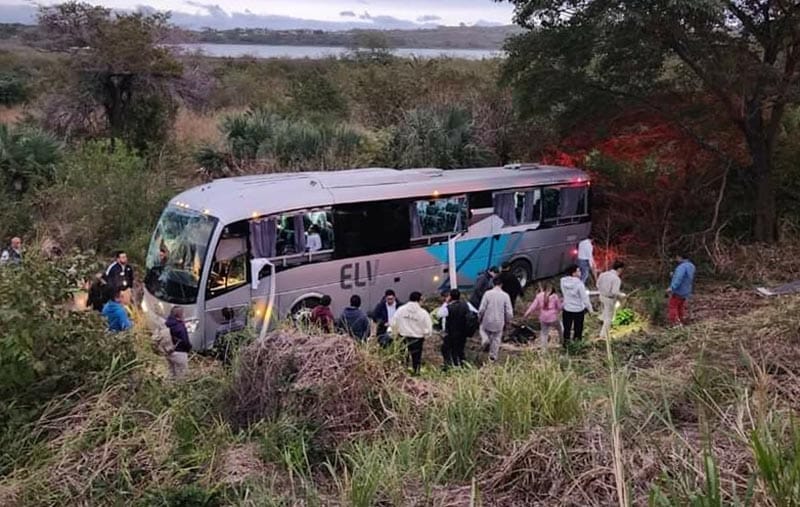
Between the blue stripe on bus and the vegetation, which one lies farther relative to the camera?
the blue stripe on bus

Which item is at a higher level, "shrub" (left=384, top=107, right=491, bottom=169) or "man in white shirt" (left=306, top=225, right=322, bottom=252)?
"shrub" (left=384, top=107, right=491, bottom=169)

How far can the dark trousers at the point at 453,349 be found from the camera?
10359 millimetres

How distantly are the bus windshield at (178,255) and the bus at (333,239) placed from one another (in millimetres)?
18

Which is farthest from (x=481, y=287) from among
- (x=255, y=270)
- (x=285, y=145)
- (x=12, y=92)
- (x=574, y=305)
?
(x=12, y=92)

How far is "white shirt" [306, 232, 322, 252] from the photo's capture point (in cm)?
1200

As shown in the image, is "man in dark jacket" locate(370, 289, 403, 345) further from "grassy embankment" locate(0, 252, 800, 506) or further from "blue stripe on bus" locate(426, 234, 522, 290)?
"grassy embankment" locate(0, 252, 800, 506)

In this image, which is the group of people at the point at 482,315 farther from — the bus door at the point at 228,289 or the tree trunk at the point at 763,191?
the tree trunk at the point at 763,191

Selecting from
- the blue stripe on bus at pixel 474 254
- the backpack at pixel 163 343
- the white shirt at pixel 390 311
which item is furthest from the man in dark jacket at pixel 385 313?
the blue stripe on bus at pixel 474 254

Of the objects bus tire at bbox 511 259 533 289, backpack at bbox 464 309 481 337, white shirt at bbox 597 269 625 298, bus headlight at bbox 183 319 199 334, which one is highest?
white shirt at bbox 597 269 625 298

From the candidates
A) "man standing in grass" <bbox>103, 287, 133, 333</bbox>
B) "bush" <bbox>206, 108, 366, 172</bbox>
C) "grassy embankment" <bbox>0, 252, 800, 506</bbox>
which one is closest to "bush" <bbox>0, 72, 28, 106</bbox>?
"bush" <bbox>206, 108, 366, 172</bbox>

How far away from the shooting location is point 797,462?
3273mm

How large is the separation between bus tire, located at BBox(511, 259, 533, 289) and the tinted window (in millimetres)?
3148

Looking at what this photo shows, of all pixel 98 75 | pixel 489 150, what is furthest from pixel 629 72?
pixel 98 75

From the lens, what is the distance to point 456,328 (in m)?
10.2
